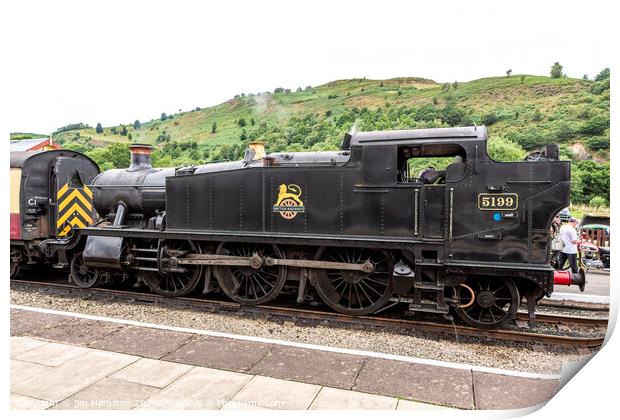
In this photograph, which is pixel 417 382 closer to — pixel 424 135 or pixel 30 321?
pixel 424 135

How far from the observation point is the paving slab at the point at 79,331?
15.7ft

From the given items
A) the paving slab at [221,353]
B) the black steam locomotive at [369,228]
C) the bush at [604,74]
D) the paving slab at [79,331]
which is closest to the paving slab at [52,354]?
the paving slab at [79,331]

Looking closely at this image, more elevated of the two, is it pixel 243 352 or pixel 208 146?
pixel 208 146

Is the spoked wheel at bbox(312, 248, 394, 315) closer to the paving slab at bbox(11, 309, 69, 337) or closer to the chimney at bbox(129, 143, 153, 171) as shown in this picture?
the paving slab at bbox(11, 309, 69, 337)

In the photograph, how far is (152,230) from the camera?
6918 millimetres

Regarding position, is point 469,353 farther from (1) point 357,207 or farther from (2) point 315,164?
(2) point 315,164

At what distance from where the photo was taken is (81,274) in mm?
7773

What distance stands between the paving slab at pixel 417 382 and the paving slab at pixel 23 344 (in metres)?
3.70

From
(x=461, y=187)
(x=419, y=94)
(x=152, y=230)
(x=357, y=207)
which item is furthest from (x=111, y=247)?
(x=419, y=94)

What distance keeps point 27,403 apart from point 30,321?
2636mm

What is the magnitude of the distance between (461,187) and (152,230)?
5.16 m

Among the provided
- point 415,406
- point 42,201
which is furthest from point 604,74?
point 42,201

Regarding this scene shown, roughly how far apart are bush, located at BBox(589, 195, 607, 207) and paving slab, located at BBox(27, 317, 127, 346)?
20.6 ft

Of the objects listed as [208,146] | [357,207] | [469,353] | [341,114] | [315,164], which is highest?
[341,114]
